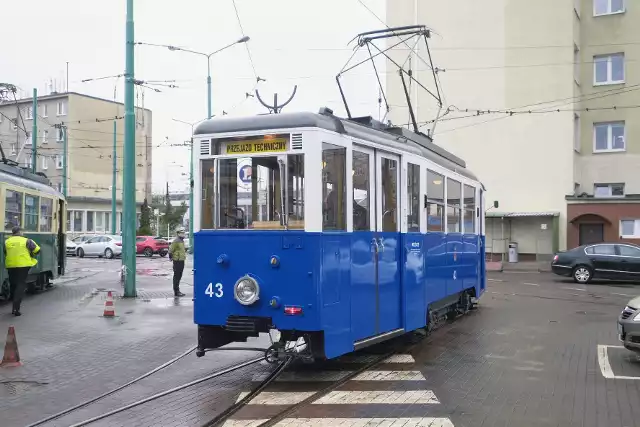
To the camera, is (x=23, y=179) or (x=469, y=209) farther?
(x=23, y=179)

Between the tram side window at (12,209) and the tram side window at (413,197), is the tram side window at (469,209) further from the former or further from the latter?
the tram side window at (12,209)

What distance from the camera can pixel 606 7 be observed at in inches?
1362

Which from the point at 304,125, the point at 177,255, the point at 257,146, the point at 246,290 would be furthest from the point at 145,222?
the point at 304,125

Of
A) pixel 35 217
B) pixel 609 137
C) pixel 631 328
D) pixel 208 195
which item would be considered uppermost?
pixel 609 137

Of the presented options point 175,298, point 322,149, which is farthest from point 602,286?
point 322,149

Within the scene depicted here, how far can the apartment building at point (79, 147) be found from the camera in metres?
58.9

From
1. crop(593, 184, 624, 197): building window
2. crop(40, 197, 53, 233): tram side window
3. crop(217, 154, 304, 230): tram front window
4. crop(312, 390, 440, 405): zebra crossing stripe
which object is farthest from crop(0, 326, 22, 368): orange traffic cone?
crop(593, 184, 624, 197): building window

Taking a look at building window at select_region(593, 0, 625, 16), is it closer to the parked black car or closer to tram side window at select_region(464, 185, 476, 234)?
the parked black car

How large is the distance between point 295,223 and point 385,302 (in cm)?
195

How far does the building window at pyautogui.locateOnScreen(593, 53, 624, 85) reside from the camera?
33938 mm

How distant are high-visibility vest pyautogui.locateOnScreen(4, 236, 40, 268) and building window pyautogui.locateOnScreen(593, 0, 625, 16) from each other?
104ft

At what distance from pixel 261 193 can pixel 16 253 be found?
8.19 meters

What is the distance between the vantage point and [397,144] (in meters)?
9.02

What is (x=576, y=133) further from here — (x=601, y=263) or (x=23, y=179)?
(x=23, y=179)
